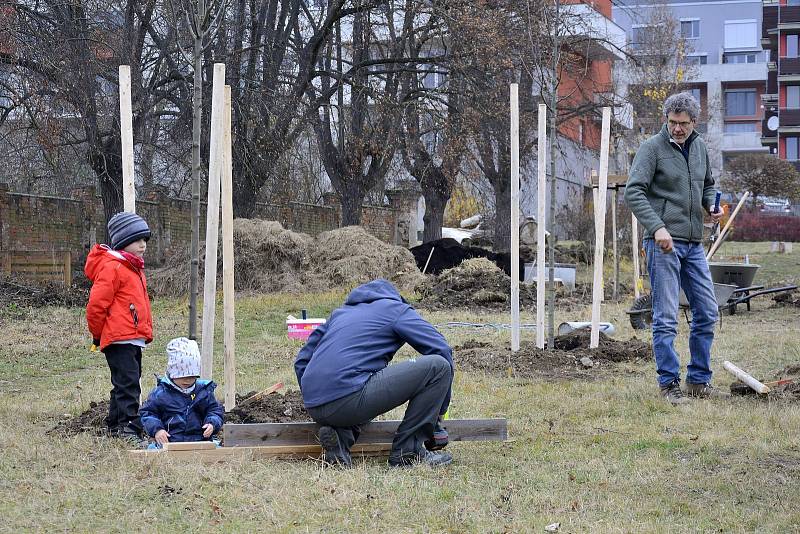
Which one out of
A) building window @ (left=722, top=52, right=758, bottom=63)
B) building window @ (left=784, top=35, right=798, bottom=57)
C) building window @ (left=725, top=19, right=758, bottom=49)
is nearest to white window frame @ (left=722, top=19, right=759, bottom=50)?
building window @ (left=725, top=19, right=758, bottom=49)

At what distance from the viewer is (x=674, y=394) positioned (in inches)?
298

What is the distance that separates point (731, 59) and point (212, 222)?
263 feet

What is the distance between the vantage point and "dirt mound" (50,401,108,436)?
670 cm

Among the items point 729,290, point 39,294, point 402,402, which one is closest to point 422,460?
point 402,402

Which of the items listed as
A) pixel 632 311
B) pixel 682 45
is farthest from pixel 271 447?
pixel 682 45

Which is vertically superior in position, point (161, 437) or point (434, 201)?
point (434, 201)

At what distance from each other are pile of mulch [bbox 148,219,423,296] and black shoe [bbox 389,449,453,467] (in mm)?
13694

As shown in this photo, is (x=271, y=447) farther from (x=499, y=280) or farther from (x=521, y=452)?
(x=499, y=280)

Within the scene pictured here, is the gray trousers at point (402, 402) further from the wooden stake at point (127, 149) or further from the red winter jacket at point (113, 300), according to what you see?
the wooden stake at point (127, 149)

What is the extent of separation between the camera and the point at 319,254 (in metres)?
20.9

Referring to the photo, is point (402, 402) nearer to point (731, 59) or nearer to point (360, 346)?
point (360, 346)

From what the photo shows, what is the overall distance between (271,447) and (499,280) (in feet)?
43.3

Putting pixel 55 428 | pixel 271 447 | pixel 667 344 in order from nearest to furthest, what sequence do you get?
1. pixel 271 447
2. pixel 55 428
3. pixel 667 344

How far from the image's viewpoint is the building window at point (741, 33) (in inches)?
3135
